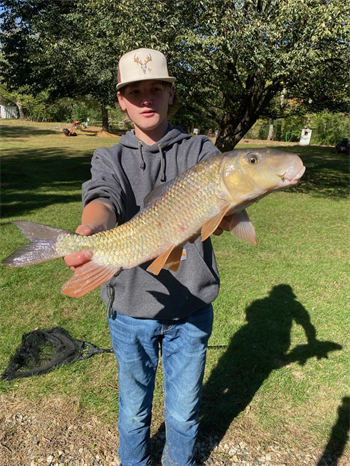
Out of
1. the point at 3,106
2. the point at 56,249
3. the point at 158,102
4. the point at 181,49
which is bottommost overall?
the point at 3,106

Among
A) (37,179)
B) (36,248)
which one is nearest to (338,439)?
(36,248)

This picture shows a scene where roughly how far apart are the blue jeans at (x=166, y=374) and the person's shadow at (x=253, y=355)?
2.51 feet

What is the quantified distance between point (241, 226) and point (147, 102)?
96 centimetres

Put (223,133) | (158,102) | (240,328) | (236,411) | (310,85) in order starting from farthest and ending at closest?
(223,133)
(310,85)
(240,328)
(236,411)
(158,102)

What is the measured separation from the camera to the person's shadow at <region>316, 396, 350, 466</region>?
123 inches

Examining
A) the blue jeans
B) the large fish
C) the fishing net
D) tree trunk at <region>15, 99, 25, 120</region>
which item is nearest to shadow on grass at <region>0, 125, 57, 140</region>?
tree trunk at <region>15, 99, 25, 120</region>

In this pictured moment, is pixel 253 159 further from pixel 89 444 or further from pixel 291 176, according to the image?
pixel 89 444

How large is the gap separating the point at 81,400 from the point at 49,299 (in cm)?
226

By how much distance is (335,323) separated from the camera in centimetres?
504

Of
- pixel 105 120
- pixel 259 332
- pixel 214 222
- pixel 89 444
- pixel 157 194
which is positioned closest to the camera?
pixel 214 222

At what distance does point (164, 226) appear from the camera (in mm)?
1938

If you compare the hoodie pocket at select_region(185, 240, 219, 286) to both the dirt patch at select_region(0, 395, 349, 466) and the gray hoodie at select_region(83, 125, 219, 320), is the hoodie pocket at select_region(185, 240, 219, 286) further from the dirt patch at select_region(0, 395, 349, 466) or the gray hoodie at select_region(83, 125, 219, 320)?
the dirt patch at select_region(0, 395, 349, 466)

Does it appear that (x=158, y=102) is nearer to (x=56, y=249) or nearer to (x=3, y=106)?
(x=56, y=249)

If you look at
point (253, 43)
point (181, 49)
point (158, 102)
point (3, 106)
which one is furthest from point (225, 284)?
point (3, 106)
